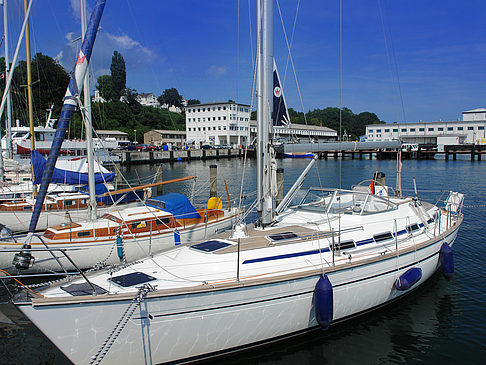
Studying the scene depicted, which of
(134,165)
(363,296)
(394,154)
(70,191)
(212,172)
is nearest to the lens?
(363,296)

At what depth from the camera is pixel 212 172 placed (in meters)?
20.7

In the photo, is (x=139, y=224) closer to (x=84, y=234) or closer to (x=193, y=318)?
(x=84, y=234)

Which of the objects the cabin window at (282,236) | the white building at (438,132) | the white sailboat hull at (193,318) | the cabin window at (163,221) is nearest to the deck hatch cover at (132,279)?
the white sailboat hull at (193,318)

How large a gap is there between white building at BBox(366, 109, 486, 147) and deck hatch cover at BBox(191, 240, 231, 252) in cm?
7130

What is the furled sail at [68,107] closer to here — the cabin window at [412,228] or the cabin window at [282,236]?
the cabin window at [282,236]

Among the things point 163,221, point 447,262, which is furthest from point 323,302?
point 163,221

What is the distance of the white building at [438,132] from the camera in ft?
250

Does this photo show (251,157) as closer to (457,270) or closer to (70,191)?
(70,191)

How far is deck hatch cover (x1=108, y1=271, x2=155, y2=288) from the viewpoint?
6555 mm

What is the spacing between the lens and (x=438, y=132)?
79.7 metres

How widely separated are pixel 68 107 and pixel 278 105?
519 centimetres

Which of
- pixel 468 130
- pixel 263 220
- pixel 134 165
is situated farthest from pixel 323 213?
pixel 468 130

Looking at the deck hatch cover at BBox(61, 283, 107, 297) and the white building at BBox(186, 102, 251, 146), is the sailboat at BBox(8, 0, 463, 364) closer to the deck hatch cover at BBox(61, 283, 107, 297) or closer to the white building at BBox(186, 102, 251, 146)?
the deck hatch cover at BBox(61, 283, 107, 297)

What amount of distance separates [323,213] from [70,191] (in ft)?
47.1
